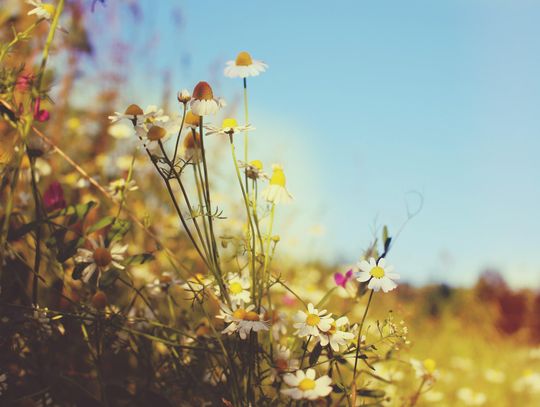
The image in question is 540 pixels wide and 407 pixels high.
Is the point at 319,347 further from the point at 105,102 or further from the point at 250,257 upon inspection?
the point at 105,102

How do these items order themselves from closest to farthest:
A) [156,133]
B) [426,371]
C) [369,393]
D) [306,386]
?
1. [306,386]
2. [156,133]
3. [369,393]
4. [426,371]

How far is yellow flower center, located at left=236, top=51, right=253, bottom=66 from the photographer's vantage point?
94 cm

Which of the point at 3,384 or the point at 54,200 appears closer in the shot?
the point at 3,384

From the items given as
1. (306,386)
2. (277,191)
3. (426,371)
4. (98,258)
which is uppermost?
(277,191)

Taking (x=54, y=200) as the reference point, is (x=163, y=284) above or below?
below

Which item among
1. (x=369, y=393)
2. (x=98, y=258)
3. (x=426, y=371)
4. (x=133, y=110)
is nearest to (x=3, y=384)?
(x=98, y=258)

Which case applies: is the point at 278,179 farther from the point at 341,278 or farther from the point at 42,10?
the point at 42,10

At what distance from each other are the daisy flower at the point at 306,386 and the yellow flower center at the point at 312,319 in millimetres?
81

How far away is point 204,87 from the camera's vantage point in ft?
2.81

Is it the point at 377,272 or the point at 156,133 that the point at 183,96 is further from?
the point at 377,272

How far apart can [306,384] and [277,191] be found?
290 millimetres

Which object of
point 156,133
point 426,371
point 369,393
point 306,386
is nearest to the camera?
point 306,386

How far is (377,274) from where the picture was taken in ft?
2.78

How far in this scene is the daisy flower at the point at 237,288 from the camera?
96cm
